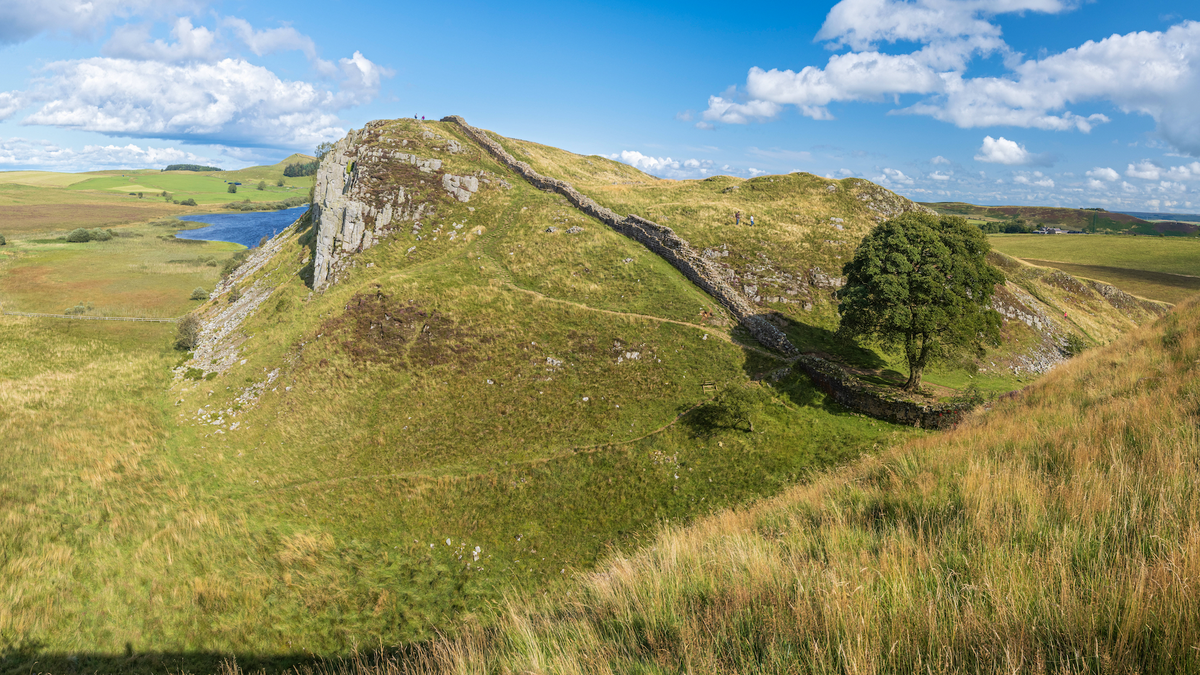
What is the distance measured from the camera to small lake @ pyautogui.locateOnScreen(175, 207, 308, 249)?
10550 centimetres

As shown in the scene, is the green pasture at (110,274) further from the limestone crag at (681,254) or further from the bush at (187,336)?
the limestone crag at (681,254)

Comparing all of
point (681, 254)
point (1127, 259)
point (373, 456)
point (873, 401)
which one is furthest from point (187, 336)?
point (1127, 259)

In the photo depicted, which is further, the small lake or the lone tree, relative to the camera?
the small lake

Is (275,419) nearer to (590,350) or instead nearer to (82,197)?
(590,350)

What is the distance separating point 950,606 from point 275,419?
32.9 meters

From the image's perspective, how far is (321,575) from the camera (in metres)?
18.0

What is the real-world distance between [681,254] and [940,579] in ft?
123

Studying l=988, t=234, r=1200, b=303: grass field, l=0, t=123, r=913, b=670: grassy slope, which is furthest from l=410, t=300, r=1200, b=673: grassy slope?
l=988, t=234, r=1200, b=303: grass field

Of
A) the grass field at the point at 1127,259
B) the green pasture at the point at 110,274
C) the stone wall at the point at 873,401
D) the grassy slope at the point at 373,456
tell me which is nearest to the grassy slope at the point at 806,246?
the stone wall at the point at 873,401

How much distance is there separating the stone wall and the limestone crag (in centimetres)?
272

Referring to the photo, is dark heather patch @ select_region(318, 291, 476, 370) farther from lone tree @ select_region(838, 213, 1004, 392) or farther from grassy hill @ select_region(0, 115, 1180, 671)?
lone tree @ select_region(838, 213, 1004, 392)

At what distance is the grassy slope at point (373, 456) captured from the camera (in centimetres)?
1659

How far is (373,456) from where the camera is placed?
24.8 metres

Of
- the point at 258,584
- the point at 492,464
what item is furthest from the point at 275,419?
the point at 492,464
